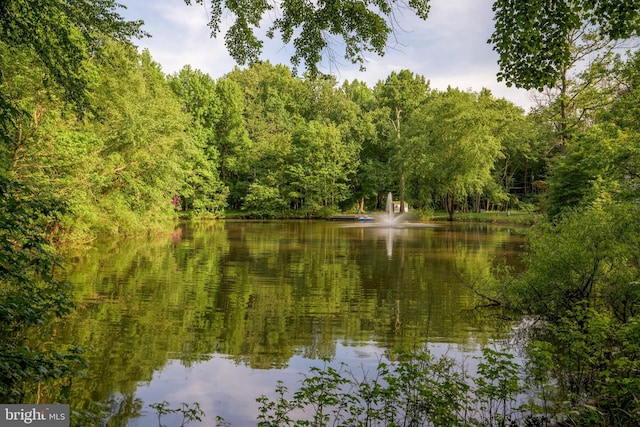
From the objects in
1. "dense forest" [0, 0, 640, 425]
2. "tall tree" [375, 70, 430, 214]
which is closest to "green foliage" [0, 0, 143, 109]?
"dense forest" [0, 0, 640, 425]

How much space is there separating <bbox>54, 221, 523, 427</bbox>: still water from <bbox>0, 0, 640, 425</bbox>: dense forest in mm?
1126

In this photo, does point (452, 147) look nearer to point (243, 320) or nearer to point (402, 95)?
point (402, 95)

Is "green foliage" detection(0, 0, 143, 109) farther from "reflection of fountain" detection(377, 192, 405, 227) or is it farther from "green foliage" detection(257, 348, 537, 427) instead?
"reflection of fountain" detection(377, 192, 405, 227)

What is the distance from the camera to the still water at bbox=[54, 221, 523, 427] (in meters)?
6.86

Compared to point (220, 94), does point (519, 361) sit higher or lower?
lower

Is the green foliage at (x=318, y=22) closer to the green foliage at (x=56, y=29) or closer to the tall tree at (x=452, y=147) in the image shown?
the green foliage at (x=56, y=29)

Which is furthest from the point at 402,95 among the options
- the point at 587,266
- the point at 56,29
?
the point at 56,29

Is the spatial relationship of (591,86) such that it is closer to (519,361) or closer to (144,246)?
(519,361)

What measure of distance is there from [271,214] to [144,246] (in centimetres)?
3208

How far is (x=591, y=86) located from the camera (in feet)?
87.0

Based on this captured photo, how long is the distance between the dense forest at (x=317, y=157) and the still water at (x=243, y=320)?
1126mm

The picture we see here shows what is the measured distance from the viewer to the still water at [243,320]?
6.86m

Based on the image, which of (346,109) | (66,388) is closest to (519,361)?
(66,388)

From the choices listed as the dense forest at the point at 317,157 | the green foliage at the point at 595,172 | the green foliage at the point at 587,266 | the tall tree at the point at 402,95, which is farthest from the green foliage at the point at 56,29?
the tall tree at the point at 402,95
